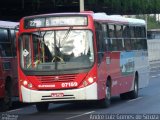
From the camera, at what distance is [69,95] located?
59.8ft

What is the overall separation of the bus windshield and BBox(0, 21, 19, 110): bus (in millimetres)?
1476

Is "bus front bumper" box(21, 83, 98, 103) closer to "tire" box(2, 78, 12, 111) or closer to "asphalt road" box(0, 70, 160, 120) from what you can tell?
"asphalt road" box(0, 70, 160, 120)

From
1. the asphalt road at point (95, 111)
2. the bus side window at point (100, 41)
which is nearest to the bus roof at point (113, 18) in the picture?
the bus side window at point (100, 41)

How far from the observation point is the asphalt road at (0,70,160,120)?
1675cm

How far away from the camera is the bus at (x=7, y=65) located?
20.0 metres

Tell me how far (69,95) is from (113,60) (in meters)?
3.01

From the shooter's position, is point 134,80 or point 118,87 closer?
point 118,87

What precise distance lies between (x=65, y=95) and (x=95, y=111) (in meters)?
1.02

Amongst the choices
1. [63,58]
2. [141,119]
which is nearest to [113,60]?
[63,58]

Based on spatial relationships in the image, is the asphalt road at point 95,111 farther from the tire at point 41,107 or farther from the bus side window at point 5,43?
the bus side window at point 5,43

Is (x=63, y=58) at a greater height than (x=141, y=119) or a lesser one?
greater

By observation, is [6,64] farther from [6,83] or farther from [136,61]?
[136,61]

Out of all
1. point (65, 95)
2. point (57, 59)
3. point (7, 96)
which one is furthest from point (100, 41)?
point (7, 96)

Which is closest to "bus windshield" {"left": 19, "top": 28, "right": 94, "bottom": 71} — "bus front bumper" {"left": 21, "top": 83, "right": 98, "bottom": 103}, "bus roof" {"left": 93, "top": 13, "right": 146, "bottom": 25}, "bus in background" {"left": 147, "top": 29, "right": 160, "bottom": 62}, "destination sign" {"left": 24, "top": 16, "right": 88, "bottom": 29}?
"destination sign" {"left": 24, "top": 16, "right": 88, "bottom": 29}
